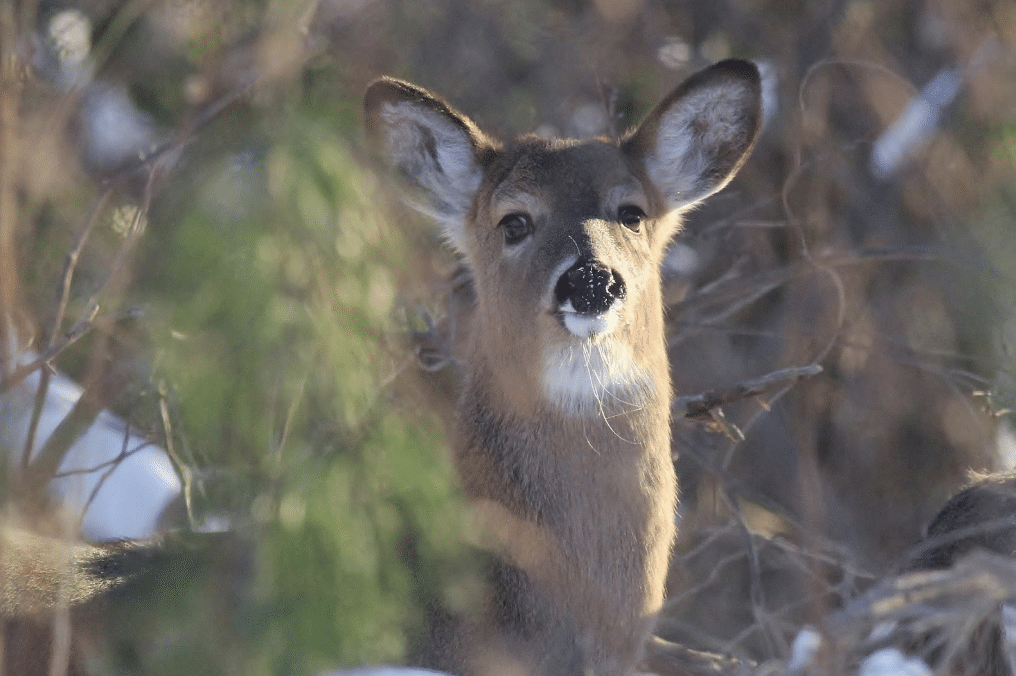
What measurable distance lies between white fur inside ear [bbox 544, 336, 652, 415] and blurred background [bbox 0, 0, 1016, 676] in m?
0.53

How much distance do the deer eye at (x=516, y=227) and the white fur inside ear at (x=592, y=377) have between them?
1.76 ft

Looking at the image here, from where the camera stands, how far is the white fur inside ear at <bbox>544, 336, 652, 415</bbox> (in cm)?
446

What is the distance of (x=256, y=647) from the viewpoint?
3.20 meters

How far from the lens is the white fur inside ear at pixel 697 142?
5145 mm

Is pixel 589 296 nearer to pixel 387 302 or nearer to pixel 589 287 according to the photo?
pixel 589 287

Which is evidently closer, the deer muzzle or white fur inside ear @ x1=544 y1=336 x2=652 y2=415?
the deer muzzle

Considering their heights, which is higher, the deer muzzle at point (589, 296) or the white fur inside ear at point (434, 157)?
the white fur inside ear at point (434, 157)

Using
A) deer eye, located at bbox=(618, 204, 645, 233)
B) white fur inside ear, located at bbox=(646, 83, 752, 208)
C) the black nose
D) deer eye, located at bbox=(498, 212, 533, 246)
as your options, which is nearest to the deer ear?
white fur inside ear, located at bbox=(646, 83, 752, 208)

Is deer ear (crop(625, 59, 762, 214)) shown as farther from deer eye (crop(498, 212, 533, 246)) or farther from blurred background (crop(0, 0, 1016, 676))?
blurred background (crop(0, 0, 1016, 676))

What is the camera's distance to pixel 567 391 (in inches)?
178

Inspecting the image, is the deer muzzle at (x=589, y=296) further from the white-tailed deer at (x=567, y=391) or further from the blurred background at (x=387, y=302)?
the blurred background at (x=387, y=302)

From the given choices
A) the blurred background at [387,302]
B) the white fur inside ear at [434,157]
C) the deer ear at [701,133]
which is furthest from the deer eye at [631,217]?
the blurred background at [387,302]

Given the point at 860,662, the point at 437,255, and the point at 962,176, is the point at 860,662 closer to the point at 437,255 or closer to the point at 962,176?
the point at 437,255

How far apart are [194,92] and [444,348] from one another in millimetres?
1707
